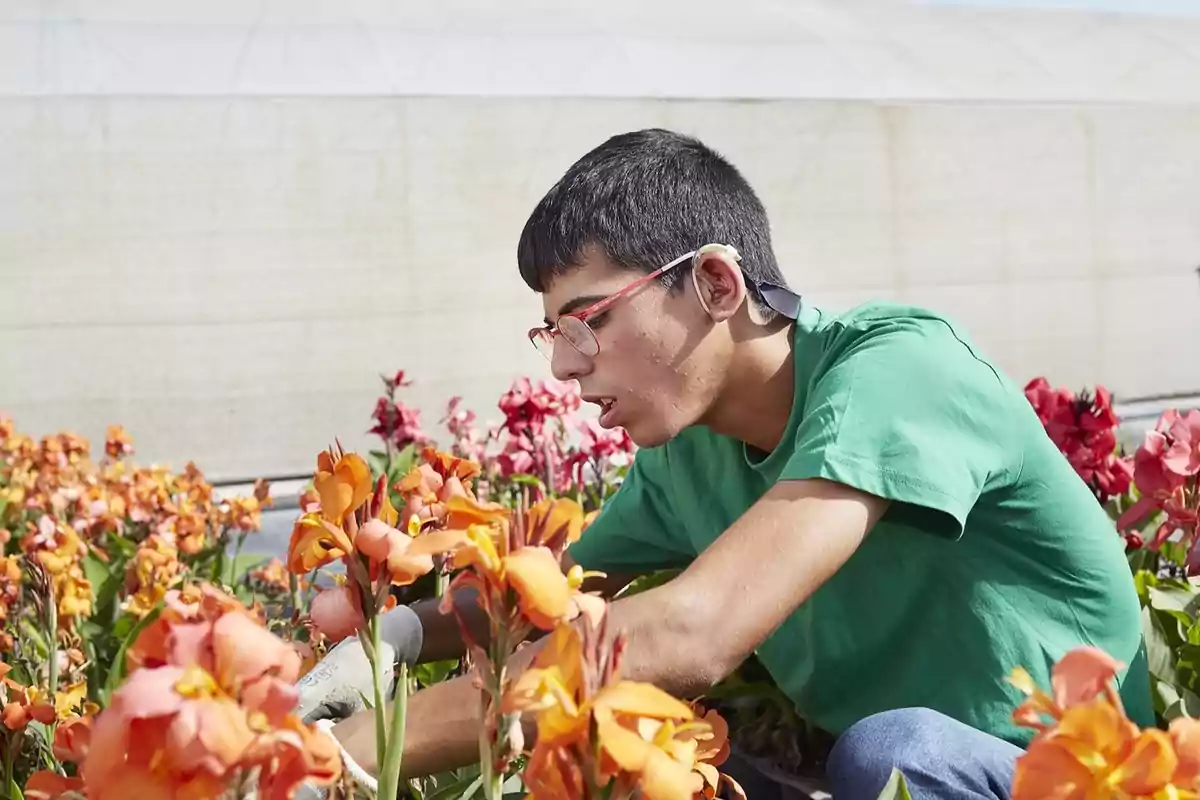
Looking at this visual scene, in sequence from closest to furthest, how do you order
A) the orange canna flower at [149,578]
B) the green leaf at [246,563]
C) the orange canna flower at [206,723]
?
the orange canna flower at [206,723] < the orange canna flower at [149,578] < the green leaf at [246,563]

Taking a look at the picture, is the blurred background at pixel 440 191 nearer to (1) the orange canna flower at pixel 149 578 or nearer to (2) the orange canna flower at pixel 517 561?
(1) the orange canna flower at pixel 149 578

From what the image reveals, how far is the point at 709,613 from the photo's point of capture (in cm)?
112

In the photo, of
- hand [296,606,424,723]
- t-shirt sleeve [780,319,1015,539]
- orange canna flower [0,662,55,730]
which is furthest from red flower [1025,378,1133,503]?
orange canna flower [0,662,55,730]

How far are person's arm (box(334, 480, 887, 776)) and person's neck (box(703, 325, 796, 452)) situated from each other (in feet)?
1.04

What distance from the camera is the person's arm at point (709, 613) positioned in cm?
104

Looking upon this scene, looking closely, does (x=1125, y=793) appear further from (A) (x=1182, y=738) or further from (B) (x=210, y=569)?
(B) (x=210, y=569)

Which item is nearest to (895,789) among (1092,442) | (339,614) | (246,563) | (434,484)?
(339,614)

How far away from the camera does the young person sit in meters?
1.28

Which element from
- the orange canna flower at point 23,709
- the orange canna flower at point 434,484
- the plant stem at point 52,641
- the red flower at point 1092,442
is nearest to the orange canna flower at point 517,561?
the orange canna flower at point 434,484

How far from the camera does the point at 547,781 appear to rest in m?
0.67

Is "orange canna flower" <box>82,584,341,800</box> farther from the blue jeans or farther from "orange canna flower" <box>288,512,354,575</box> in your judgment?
the blue jeans

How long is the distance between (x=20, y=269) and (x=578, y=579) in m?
5.44

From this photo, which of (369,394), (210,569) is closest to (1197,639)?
(210,569)

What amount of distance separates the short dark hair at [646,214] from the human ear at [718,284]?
24 millimetres
